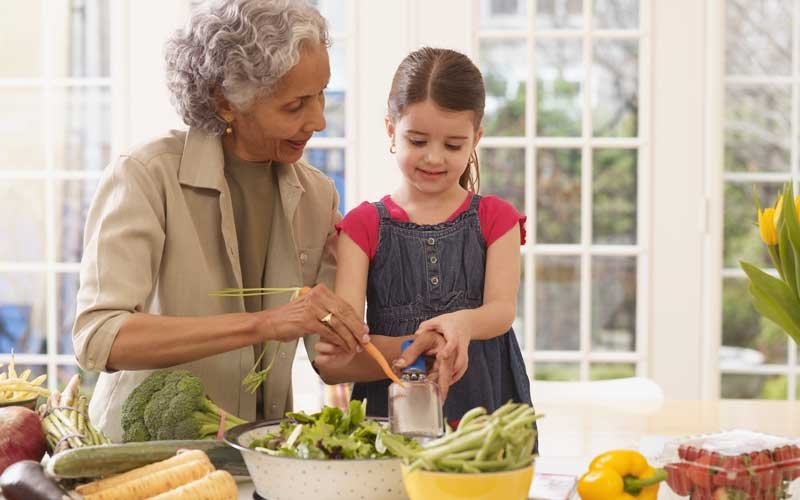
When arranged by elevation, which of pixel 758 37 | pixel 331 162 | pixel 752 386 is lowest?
pixel 752 386

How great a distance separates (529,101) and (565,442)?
5.17 feet

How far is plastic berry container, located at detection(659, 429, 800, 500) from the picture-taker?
1574 mm

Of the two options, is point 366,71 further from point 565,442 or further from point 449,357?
point 449,357

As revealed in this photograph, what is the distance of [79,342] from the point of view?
203 centimetres

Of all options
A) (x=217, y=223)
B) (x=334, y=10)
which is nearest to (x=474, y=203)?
(x=217, y=223)

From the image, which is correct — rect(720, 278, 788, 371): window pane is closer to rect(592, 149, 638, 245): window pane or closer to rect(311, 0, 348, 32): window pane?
rect(592, 149, 638, 245): window pane

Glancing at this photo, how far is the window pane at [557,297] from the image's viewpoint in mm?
5668

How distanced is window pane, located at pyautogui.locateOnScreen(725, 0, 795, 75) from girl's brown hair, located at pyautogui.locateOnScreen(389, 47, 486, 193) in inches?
272

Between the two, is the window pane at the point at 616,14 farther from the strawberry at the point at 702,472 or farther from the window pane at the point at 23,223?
the strawberry at the point at 702,472

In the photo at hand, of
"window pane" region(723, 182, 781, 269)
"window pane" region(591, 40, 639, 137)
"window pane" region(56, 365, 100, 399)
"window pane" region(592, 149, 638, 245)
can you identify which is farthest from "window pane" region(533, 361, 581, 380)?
"window pane" region(56, 365, 100, 399)

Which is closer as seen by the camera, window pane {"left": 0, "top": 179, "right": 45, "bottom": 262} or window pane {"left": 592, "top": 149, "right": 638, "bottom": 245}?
window pane {"left": 0, "top": 179, "right": 45, "bottom": 262}

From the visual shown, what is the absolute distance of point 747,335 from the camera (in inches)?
341

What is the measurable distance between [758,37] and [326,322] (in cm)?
773

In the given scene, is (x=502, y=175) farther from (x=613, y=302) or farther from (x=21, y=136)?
(x=21, y=136)
